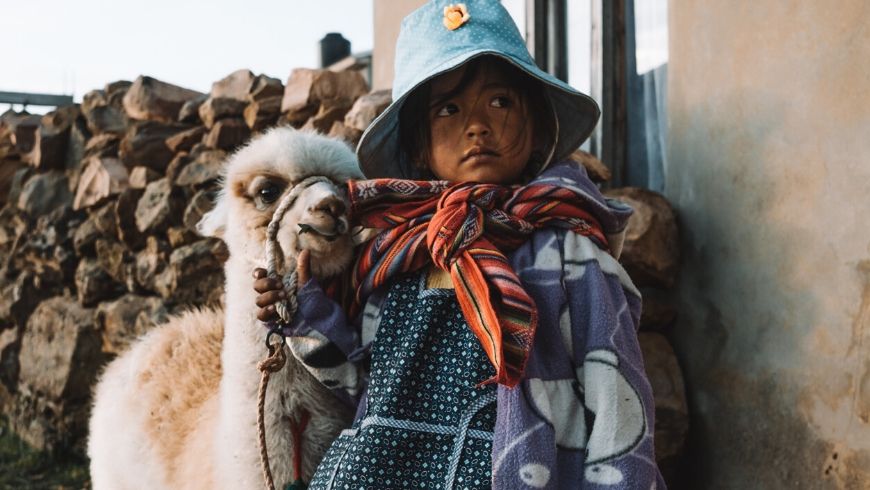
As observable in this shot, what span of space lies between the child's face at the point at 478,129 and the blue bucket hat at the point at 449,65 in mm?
55

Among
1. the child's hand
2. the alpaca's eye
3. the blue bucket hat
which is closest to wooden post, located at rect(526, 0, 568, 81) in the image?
the blue bucket hat

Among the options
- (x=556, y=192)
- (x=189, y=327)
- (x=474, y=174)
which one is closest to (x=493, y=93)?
(x=474, y=174)

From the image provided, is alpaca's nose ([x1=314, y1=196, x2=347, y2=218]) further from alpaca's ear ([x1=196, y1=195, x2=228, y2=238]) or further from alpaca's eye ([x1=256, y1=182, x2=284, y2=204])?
alpaca's ear ([x1=196, y1=195, x2=228, y2=238])

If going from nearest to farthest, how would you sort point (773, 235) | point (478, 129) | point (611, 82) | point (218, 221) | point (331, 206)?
point (331, 206) < point (478, 129) < point (218, 221) < point (773, 235) < point (611, 82)

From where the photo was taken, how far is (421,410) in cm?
158

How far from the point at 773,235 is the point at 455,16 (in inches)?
55.6

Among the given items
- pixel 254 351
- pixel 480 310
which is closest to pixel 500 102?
pixel 480 310

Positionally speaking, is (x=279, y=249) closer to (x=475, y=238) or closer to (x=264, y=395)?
(x=264, y=395)

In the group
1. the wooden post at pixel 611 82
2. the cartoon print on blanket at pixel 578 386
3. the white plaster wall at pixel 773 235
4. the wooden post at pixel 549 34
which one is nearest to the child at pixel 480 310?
the cartoon print on blanket at pixel 578 386

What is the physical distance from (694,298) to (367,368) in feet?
5.62

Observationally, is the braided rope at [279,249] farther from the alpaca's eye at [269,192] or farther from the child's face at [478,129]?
the child's face at [478,129]

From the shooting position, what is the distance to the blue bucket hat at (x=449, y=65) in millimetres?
1756

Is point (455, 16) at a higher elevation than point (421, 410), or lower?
higher

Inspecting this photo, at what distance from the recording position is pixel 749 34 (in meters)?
2.76
